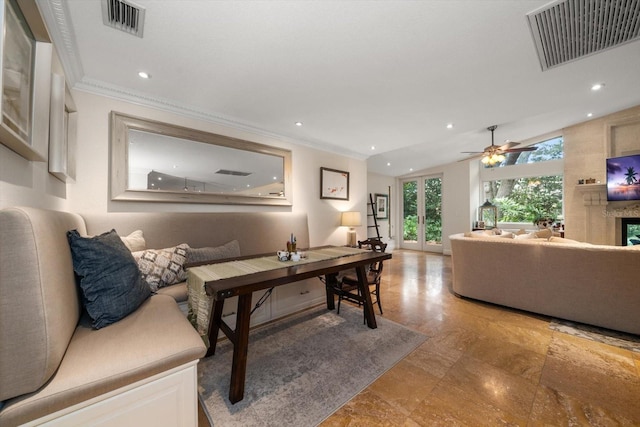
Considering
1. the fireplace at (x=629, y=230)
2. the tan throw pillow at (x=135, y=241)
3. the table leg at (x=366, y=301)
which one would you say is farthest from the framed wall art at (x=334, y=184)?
the fireplace at (x=629, y=230)

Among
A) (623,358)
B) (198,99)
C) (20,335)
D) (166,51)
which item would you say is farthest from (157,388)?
(623,358)

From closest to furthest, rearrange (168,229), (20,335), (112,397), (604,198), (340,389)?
(20,335), (112,397), (340,389), (168,229), (604,198)

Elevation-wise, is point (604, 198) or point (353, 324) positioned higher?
point (604, 198)

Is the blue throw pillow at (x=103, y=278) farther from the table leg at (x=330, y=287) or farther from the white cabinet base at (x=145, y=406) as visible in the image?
the table leg at (x=330, y=287)

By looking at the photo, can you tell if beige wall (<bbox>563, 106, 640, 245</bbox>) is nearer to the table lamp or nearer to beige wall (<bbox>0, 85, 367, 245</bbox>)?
the table lamp

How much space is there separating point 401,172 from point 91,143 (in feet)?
23.4

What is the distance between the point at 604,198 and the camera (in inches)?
178

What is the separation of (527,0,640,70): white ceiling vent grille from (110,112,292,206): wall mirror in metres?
2.92

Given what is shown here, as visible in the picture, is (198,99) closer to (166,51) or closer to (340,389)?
(166,51)

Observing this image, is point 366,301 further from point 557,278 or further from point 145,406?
point 557,278

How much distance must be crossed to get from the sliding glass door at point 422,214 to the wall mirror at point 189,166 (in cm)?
539

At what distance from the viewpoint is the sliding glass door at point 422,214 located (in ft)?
23.6

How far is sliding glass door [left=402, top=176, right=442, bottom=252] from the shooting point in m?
7.18

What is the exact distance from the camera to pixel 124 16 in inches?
60.0
